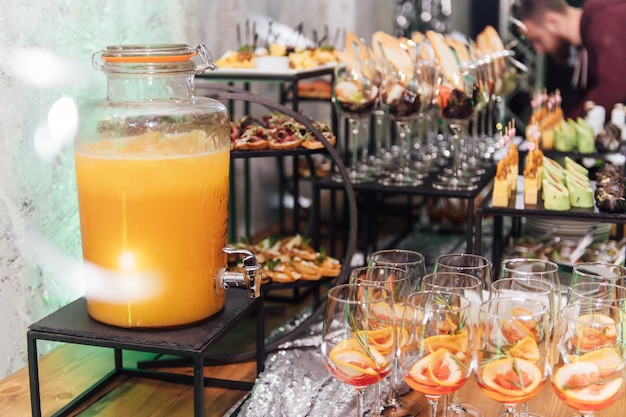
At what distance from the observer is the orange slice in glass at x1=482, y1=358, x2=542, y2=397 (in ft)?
4.05

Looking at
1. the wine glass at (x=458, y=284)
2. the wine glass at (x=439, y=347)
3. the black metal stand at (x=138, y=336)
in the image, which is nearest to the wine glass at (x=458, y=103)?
the wine glass at (x=458, y=284)

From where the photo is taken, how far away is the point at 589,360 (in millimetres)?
1232

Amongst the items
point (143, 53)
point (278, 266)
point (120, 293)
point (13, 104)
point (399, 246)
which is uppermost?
point (143, 53)

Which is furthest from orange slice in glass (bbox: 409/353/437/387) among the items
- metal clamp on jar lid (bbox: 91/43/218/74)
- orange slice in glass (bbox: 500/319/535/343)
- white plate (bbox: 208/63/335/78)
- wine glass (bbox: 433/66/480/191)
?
white plate (bbox: 208/63/335/78)

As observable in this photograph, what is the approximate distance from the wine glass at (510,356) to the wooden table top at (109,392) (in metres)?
0.44

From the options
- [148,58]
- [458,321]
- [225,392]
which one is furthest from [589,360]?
[225,392]

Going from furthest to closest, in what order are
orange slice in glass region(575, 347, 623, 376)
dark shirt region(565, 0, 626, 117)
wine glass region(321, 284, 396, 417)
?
dark shirt region(565, 0, 626, 117) < wine glass region(321, 284, 396, 417) < orange slice in glass region(575, 347, 623, 376)

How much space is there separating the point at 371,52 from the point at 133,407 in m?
1.52

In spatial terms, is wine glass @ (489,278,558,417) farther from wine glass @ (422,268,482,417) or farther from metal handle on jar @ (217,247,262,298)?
metal handle on jar @ (217,247,262,298)

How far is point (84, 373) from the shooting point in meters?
2.23

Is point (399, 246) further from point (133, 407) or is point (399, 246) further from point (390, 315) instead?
point (390, 315)

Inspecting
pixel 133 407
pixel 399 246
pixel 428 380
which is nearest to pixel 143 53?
pixel 428 380

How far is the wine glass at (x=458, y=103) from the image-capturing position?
2.51 meters

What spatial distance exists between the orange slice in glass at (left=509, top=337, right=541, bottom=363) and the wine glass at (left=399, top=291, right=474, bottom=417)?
7 cm
